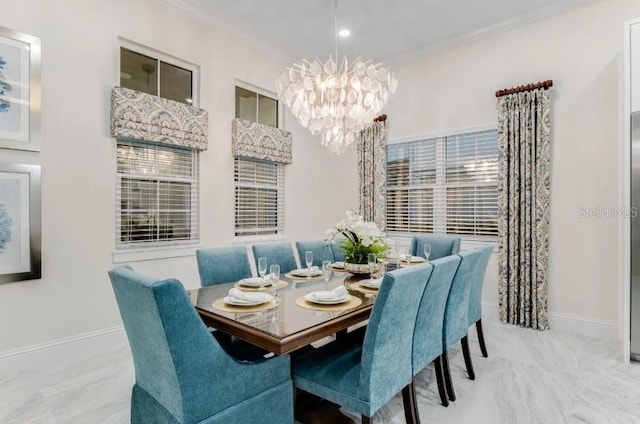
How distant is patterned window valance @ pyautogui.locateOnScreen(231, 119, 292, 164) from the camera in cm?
417

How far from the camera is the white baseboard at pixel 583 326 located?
3.47 meters

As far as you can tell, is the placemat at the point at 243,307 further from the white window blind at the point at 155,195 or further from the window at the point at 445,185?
the window at the point at 445,185

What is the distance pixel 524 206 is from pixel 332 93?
8.21 ft

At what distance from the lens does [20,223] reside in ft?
8.90

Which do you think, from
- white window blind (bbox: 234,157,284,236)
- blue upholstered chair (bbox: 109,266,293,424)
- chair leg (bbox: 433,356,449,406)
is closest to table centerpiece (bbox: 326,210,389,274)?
chair leg (bbox: 433,356,449,406)

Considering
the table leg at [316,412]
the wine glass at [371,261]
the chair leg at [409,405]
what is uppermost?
the wine glass at [371,261]

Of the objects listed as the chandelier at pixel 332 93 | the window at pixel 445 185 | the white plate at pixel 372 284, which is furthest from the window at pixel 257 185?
the white plate at pixel 372 284

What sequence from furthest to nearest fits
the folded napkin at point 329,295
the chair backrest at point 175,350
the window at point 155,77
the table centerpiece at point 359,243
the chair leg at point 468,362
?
the window at point 155,77
the table centerpiece at point 359,243
the chair leg at point 468,362
the folded napkin at point 329,295
the chair backrest at point 175,350

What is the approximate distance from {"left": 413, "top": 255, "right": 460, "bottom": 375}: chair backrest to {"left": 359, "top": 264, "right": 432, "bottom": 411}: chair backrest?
0.43 ft

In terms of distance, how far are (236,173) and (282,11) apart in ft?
6.30

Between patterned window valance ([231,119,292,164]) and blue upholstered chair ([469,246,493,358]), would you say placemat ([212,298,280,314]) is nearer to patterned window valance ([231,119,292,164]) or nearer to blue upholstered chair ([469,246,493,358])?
blue upholstered chair ([469,246,493,358])

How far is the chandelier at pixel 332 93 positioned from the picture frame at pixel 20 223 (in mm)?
2197

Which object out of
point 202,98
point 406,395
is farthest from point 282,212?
point 406,395

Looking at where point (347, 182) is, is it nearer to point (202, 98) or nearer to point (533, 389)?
point (202, 98)
